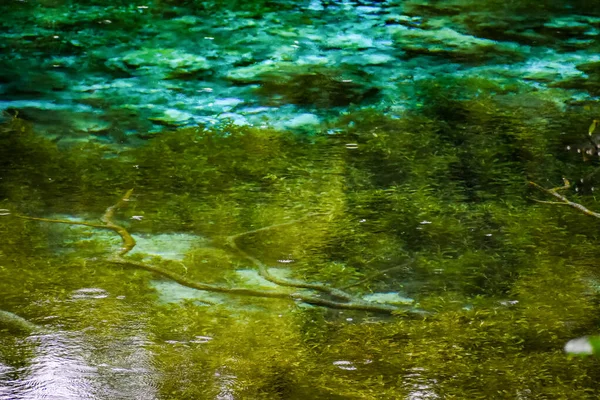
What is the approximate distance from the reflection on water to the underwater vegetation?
0.10ft

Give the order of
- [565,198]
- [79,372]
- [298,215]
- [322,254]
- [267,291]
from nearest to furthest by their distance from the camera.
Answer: [79,372] → [267,291] → [322,254] → [298,215] → [565,198]

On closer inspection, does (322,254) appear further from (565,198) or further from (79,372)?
(565,198)

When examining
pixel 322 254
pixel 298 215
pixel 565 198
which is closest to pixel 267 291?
pixel 322 254

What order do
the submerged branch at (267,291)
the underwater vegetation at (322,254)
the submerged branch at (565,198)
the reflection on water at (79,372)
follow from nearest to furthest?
the reflection on water at (79,372), the underwater vegetation at (322,254), the submerged branch at (267,291), the submerged branch at (565,198)

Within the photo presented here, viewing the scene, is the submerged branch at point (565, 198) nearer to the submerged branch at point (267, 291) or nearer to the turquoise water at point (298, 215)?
the turquoise water at point (298, 215)

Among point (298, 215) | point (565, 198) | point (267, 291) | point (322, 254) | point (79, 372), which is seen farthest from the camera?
point (565, 198)

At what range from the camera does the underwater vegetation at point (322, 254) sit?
7.03ft

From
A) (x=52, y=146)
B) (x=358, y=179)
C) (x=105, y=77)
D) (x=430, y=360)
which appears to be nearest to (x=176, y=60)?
(x=105, y=77)

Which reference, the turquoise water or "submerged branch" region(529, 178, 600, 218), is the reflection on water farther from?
"submerged branch" region(529, 178, 600, 218)

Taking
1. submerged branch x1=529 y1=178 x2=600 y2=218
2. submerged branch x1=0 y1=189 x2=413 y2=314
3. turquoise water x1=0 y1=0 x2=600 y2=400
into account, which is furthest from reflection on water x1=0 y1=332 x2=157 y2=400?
submerged branch x1=529 y1=178 x2=600 y2=218

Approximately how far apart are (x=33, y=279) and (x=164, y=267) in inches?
15.5

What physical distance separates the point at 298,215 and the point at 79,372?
118 centimetres

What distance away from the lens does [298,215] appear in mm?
3072

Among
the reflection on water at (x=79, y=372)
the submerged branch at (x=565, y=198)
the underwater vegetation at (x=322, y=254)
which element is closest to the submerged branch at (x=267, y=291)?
the underwater vegetation at (x=322, y=254)
